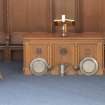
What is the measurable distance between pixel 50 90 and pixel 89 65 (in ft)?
4.72

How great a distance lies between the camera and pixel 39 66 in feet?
23.9

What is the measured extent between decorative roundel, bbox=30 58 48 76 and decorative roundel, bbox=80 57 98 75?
65cm

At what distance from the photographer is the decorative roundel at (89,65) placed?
722 centimetres

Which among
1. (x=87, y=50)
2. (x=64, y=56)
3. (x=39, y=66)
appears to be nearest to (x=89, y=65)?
(x=87, y=50)

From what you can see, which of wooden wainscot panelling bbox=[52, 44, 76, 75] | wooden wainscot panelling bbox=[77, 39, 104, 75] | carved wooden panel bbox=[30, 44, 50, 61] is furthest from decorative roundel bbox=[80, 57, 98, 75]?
carved wooden panel bbox=[30, 44, 50, 61]

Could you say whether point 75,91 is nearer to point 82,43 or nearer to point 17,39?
point 82,43

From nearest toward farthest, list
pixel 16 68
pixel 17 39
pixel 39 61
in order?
pixel 39 61 < pixel 16 68 < pixel 17 39

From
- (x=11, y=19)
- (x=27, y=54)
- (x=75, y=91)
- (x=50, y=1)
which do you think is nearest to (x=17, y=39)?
(x=11, y=19)

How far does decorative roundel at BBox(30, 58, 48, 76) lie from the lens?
7262 mm

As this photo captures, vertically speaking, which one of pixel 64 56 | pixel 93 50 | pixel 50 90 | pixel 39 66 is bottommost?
pixel 50 90

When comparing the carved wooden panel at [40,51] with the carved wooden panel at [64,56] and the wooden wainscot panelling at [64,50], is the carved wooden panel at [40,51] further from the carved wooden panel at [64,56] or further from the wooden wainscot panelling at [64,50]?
the carved wooden panel at [64,56]

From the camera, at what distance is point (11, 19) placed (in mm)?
9367

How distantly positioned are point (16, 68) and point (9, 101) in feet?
9.48

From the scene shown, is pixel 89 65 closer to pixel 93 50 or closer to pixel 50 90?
pixel 93 50
